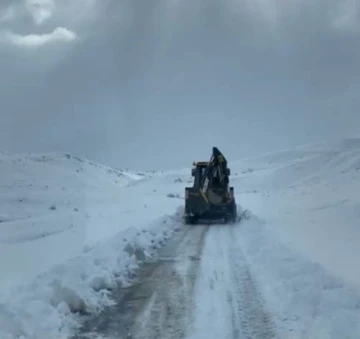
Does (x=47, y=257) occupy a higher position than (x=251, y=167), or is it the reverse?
(x=251, y=167)

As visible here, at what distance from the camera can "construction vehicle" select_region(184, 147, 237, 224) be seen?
83.0ft

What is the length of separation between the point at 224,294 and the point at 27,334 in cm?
337

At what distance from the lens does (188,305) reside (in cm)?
802

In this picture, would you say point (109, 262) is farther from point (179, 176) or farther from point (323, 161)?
point (179, 176)

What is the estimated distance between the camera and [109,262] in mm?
11055

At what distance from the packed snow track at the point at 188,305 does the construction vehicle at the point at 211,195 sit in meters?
12.4

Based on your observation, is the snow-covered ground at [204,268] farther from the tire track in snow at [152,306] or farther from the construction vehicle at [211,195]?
the construction vehicle at [211,195]

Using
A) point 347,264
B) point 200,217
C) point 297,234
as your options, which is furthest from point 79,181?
point 347,264

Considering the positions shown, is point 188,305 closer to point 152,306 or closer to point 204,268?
point 152,306

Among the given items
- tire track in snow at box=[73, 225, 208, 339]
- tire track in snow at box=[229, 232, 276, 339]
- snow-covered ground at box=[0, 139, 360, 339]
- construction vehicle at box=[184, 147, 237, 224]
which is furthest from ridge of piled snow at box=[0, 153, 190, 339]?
construction vehicle at box=[184, 147, 237, 224]

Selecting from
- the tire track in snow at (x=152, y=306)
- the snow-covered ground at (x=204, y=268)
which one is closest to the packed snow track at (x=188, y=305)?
the tire track in snow at (x=152, y=306)

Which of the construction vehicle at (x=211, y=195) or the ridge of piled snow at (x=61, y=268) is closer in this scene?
the ridge of piled snow at (x=61, y=268)

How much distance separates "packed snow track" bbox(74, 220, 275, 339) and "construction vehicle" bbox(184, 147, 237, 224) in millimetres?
12391

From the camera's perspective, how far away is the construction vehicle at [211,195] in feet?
83.0
